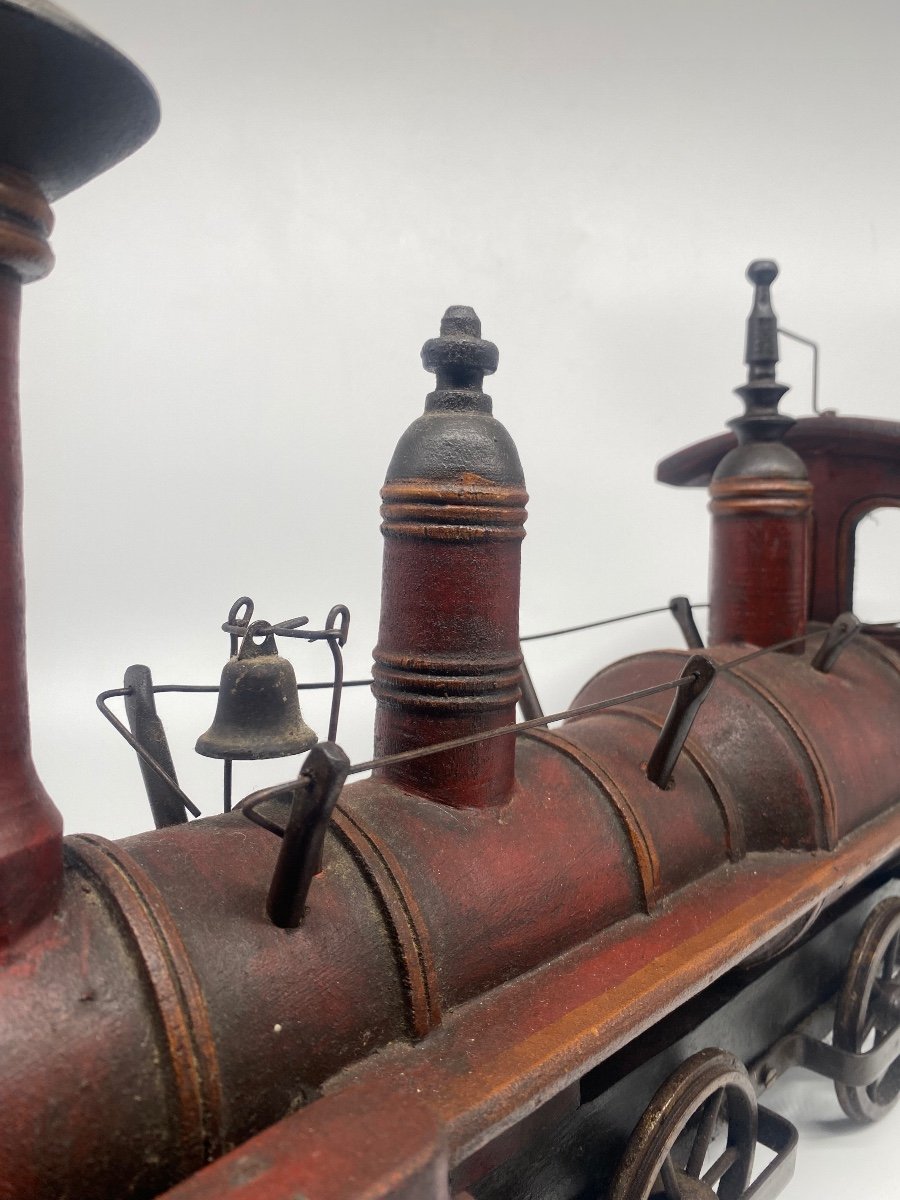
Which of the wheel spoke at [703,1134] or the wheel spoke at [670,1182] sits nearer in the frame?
the wheel spoke at [670,1182]

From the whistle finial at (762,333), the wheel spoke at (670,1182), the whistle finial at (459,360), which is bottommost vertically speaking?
the wheel spoke at (670,1182)

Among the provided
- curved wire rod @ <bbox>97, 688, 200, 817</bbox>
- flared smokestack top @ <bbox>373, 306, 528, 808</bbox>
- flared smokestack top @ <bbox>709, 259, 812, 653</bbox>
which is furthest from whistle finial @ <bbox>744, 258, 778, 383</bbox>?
curved wire rod @ <bbox>97, 688, 200, 817</bbox>

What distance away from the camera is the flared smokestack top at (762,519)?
416 centimetres

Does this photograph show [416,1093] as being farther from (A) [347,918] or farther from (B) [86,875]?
(B) [86,875]

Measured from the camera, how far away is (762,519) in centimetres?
418

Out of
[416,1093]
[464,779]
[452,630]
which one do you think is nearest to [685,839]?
[464,779]

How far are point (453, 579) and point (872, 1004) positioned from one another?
257 centimetres

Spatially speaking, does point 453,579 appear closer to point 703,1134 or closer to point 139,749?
point 139,749

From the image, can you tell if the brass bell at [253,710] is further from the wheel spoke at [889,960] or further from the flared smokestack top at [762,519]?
the wheel spoke at [889,960]

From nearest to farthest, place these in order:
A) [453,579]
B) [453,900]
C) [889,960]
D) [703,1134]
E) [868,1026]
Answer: [453,900] → [453,579] → [703,1134] → [868,1026] → [889,960]

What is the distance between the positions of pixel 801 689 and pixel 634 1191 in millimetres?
1909

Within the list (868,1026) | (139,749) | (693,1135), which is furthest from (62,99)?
(868,1026)

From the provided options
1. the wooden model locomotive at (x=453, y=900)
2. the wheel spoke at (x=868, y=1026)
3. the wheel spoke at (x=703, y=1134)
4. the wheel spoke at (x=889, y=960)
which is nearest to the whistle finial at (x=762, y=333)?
the wooden model locomotive at (x=453, y=900)

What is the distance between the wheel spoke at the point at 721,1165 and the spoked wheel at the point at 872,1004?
74 centimetres
